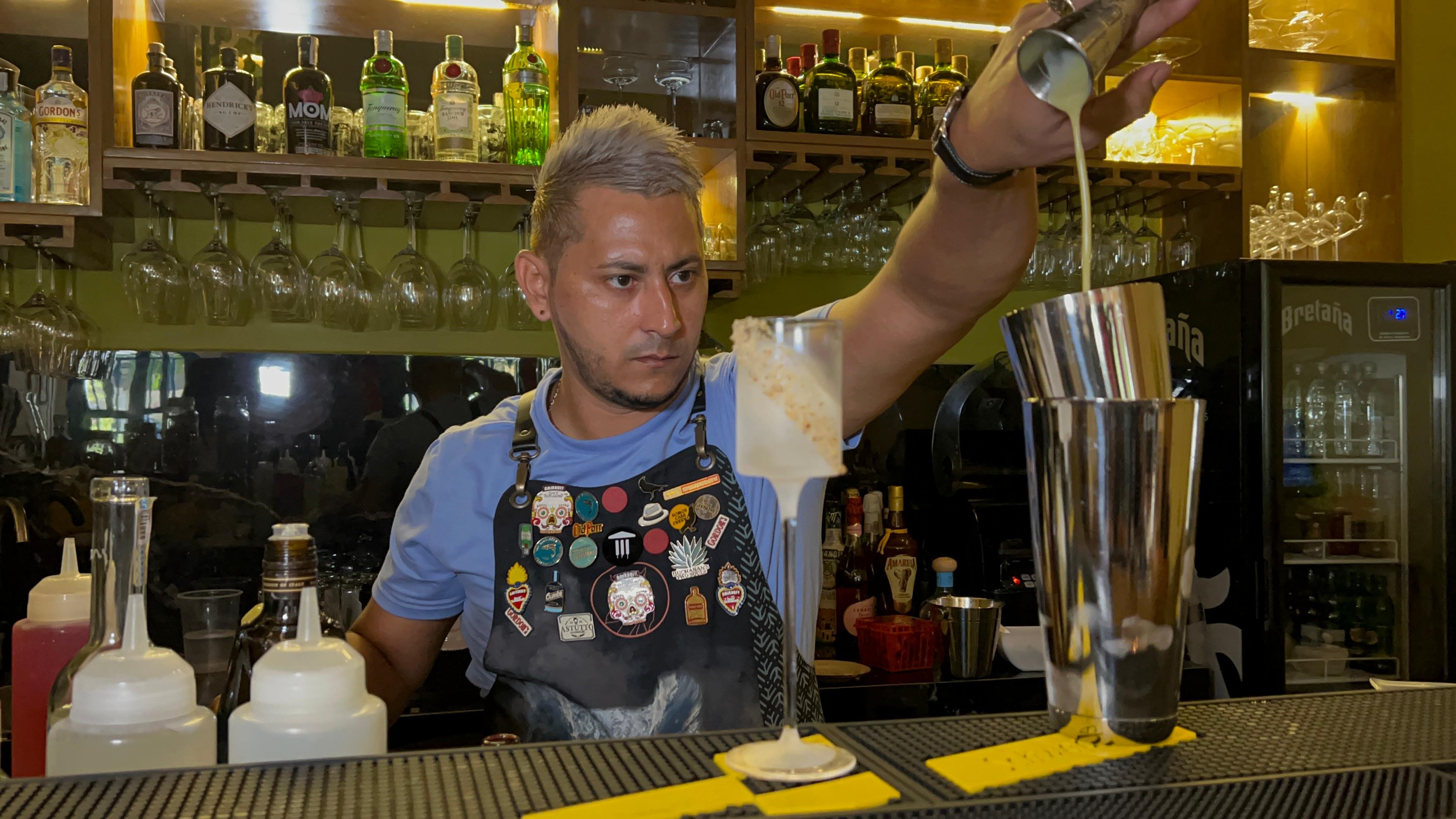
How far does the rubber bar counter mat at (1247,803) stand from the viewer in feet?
1.93

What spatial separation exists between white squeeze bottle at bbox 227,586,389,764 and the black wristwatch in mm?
624

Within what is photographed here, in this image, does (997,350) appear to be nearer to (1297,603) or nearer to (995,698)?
(1297,603)

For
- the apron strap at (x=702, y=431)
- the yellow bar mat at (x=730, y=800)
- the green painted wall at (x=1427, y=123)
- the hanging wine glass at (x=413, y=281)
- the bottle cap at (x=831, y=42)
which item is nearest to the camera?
the yellow bar mat at (x=730, y=800)

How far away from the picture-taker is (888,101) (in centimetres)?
271

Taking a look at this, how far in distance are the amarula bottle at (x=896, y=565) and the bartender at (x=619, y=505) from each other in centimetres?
118

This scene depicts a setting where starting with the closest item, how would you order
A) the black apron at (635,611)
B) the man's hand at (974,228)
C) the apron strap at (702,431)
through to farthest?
the man's hand at (974,228)
the black apron at (635,611)
the apron strap at (702,431)

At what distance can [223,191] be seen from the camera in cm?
238

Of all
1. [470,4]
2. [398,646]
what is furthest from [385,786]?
[470,4]

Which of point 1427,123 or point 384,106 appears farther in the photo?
point 1427,123

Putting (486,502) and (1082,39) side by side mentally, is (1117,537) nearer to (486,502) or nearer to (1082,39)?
(1082,39)

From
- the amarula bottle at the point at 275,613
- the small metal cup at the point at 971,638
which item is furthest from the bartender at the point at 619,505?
the small metal cup at the point at 971,638

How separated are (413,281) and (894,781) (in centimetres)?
208

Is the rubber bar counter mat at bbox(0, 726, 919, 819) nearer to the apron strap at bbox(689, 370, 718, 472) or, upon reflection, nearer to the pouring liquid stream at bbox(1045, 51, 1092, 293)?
the pouring liquid stream at bbox(1045, 51, 1092, 293)

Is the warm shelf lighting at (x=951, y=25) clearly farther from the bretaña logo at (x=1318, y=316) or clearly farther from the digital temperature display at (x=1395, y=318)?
the digital temperature display at (x=1395, y=318)
